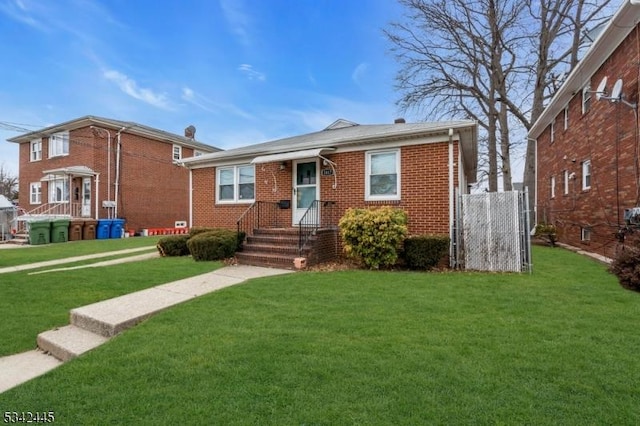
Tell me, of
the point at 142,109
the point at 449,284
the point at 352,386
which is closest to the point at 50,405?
the point at 352,386

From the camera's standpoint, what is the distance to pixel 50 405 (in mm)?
2592

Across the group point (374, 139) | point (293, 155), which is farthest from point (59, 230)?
point (374, 139)

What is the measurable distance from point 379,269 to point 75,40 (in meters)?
13.8

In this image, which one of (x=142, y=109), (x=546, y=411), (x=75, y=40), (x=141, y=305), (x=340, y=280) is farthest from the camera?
(x=142, y=109)

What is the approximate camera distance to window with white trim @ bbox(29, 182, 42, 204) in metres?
22.5

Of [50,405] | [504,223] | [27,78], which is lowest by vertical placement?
[50,405]

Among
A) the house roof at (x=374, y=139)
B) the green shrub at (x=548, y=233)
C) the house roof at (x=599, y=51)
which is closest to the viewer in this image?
the house roof at (x=599, y=51)

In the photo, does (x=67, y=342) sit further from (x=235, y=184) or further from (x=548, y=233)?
(x=548, y=233)

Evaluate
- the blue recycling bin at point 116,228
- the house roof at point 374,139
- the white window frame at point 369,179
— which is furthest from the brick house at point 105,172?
the white window frame at point 369,179

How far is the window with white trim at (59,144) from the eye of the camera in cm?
2123

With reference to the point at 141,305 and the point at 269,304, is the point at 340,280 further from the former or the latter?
the point at 141,305

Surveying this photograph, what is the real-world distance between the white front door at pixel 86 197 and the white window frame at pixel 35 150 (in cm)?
497

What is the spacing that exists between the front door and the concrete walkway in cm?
432

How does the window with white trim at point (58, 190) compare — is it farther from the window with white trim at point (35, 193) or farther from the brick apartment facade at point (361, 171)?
the brick apartment facade at point (361, 171)
